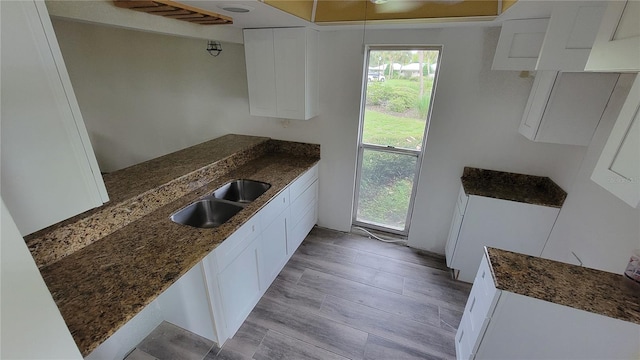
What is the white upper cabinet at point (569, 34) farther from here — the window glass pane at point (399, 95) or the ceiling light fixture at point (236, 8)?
the ceiling light fixture at point (236, 8)

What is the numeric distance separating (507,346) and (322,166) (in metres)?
2.08

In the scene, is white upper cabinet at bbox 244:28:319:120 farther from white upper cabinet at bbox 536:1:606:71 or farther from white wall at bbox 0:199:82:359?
white wall at bbox 0:199:82:359

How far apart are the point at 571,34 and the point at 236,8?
6.05 feet

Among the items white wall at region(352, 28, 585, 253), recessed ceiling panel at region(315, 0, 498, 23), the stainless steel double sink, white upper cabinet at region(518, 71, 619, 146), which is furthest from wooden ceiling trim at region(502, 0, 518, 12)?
the stainless steel double sink

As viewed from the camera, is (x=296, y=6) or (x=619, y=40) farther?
(x=296, y=6)

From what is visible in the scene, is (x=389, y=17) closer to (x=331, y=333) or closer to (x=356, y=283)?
(x=356, y=283)

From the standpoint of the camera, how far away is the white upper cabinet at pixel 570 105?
155cm

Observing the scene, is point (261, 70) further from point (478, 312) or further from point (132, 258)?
point (478, 312)

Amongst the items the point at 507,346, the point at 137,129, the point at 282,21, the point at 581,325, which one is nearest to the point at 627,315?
the point at 581,325

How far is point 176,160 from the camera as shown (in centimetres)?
213

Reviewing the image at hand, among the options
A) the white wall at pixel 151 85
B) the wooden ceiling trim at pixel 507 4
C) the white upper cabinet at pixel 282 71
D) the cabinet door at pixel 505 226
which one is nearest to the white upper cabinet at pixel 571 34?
the wooden ceiling trim at pixel 507 4

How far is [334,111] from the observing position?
101 inches

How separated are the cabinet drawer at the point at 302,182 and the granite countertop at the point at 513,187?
4.74ft

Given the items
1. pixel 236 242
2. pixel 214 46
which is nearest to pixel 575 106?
pixel 236 242
